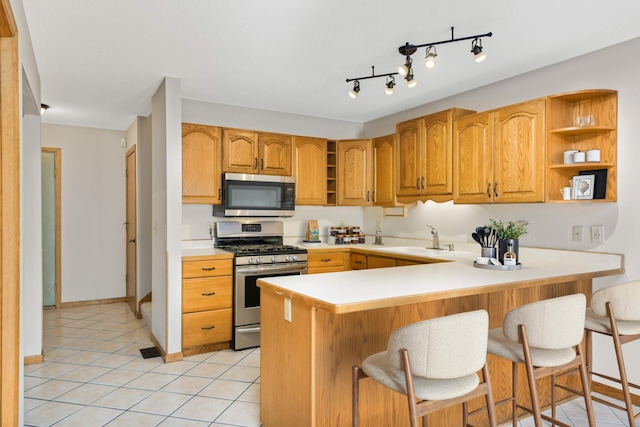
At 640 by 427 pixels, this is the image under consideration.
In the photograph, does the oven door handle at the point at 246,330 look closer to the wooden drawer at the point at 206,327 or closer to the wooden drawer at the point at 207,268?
the wooden drawer at the point at 206,327

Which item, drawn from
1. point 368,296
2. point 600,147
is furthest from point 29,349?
point 600,147

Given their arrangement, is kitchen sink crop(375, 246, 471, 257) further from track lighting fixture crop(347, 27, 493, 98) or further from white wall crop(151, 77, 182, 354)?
white wall crop(151, 77, 182, 354)

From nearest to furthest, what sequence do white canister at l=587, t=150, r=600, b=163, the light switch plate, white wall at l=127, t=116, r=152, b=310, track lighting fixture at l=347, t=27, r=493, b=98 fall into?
the light switch plate, track lighting fixture at l=347, t=27, r=493, b=98, white canister at l=587, t=150, r=600, b=163, white wall at l=127, t=116, r=152, b=310

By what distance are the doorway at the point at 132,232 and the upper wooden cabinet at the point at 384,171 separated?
2.89 meters

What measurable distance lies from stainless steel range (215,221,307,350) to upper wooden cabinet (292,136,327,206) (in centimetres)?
79

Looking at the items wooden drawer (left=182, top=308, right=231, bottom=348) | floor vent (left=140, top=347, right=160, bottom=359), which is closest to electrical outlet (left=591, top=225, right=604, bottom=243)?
wooden drawer (left=182, top=308, right=231, bottom=348)

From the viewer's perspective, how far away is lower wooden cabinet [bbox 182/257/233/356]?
3.64 metres

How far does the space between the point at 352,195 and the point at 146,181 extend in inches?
96.2

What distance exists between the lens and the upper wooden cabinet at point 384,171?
4.55m

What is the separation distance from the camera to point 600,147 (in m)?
2.94

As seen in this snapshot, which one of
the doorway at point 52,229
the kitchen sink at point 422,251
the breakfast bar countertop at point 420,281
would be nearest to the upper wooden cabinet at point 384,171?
the kitchen sink at point 422,251

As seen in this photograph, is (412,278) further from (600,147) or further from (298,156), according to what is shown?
(298,156)

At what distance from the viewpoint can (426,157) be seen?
4.02 m

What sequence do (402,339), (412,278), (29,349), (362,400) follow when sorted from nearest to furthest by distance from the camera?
(402,339)
(362,400)
(412,278)
(29,349)
